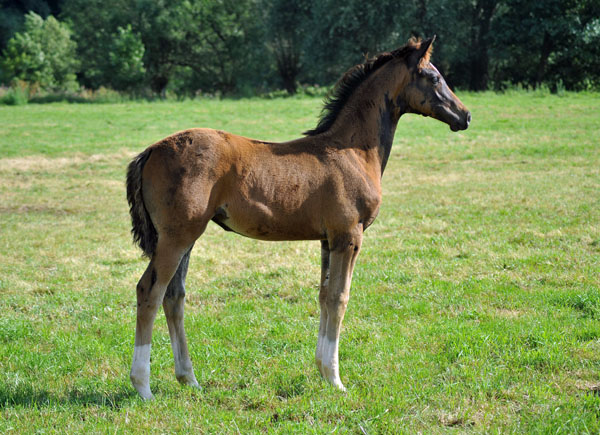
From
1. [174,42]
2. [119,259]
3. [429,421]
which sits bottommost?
[119,259]

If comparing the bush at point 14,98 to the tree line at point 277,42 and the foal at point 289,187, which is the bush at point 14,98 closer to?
the tree line at point 277,42

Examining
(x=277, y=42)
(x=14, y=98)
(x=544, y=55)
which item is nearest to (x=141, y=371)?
(x=14, y=98)

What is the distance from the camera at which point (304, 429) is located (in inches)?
152

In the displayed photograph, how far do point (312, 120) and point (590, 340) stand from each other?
17.5 m

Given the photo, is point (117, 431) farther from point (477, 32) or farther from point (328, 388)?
point (477, 32)

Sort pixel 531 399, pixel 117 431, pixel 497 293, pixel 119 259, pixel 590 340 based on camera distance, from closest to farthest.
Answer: pixel 117 431
pixel 531 399
pixel 590 340
pixel 497 293
pixel 119 259

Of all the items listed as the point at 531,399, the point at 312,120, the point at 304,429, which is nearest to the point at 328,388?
the point at 304,429

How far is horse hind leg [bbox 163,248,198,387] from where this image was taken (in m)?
4.50

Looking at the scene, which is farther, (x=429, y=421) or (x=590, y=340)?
(x=590, y=340)

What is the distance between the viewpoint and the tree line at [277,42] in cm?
3108

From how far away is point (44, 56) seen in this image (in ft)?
122

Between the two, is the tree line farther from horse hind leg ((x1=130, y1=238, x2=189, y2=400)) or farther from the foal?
horse hind leg ((x1=130, y1=238, x2=189, y2=400))

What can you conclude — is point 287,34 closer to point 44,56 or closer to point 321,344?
point 44,56

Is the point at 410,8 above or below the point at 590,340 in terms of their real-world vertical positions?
above
